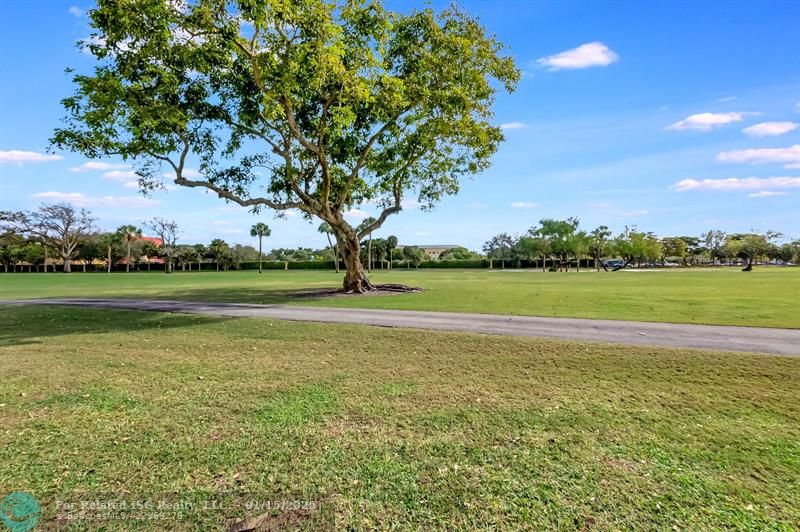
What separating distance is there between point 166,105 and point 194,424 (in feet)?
45.9

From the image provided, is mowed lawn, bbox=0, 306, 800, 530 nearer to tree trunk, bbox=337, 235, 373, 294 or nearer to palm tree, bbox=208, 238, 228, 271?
tree trunk, bbox=337, 235, 373, 294

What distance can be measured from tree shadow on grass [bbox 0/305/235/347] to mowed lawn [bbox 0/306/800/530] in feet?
9.23

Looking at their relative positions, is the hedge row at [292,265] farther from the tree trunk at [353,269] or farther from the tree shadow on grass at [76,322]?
the tree shadow on grass at [76,322]

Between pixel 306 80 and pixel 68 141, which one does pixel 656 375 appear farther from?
pixel 68 141

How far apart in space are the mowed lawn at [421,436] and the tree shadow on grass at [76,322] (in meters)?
2.81

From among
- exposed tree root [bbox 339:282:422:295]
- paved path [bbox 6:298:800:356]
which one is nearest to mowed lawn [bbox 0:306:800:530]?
paved path [bbox 6:298:800:356]

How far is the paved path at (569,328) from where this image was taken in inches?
350

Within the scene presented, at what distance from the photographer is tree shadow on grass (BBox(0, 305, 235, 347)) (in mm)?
11000

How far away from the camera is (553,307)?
1549cm

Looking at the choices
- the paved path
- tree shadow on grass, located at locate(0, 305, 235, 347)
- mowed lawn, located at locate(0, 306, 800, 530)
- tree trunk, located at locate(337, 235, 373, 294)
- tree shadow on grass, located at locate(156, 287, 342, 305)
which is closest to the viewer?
mowed lawn, located at locate(0, 306, 800, 530)

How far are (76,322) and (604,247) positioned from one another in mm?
93553

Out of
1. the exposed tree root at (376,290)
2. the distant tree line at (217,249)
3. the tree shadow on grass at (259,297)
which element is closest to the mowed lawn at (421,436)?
the tree shadow on grass at (259,297)

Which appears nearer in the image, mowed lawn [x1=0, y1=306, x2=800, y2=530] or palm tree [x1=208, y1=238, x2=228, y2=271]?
mowed lawn [x1=0, y1=306, x2=800, y2=530]

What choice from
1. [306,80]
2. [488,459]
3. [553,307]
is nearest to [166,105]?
[306,80]
